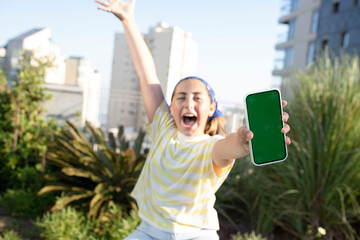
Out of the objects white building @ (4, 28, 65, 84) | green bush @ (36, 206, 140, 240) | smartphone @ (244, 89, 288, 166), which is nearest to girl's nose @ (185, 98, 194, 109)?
smartphone @ (244, 89, 288, 166)

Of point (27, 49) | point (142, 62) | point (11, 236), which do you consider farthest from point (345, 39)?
point (142, 62)

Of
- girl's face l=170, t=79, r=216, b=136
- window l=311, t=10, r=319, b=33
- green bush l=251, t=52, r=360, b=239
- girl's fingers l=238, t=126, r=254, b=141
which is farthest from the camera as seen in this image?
window l=311, t=10, r=319, b=33

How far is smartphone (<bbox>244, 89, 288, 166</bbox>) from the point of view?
134 centimetres

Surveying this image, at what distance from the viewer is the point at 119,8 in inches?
85.6

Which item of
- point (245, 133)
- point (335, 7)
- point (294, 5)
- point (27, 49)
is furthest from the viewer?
point (294, 5)

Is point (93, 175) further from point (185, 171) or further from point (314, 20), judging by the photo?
point (314, 20)

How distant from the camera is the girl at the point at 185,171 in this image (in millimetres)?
1645

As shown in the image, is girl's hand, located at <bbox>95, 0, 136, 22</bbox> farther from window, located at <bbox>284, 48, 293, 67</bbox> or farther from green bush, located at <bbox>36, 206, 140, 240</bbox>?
window, located at <bbox>284, 48, 293, 67</bbox>

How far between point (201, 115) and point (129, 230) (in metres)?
1.78

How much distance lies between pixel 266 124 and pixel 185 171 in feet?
1.59

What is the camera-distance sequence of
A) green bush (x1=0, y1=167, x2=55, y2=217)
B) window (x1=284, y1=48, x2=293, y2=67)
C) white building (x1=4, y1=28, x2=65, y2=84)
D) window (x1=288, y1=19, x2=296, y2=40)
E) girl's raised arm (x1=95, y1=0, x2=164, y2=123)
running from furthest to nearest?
window (x1=288, y1=19, x2=296, y2=40)
window (x1=284, y1=48, x2=293, y2=67)
white building (x1=4, y1=28, x2=65, y2=84)
green bush (x1=0, y1=167, x2=55, y2=217)
girl's raised arm (x1=95, y1=0, x2=164, y2=123)

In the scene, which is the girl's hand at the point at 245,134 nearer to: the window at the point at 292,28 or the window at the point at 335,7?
the window at the point at 335,7

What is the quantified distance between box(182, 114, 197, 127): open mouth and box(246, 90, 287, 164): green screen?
46 centimetres

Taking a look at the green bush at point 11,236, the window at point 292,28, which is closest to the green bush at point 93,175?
the green bush at point 11,236
